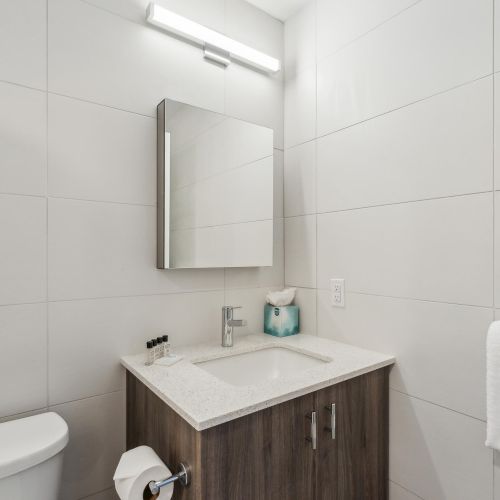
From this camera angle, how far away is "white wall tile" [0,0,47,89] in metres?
1.05

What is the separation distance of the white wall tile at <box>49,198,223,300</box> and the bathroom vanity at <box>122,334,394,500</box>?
0.91 ft

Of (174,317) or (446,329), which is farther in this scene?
(174,317)

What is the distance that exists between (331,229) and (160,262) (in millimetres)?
722

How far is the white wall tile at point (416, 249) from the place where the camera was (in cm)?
103

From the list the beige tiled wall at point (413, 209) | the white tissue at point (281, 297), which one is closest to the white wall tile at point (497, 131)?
the beige tiled wall at point (413, 209)

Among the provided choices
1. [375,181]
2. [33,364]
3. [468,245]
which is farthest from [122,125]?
[468,245]

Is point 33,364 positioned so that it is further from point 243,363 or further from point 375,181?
→ point 375,181

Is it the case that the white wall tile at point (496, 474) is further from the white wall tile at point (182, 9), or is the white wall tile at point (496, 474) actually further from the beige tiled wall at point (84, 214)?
the white wall tile at point (182, 9)

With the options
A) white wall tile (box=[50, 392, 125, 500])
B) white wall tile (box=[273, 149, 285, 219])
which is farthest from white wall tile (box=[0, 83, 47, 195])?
white wall tile (box=[273, 149, 285, 219])

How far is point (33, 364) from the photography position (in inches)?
42.6

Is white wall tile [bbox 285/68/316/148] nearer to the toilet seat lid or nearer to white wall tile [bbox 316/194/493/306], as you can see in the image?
white wall tile [bbox 316/194/493/306]

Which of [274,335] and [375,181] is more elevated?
[375,181]

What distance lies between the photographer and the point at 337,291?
1.45 meters

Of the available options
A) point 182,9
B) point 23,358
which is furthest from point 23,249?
point 182,9
